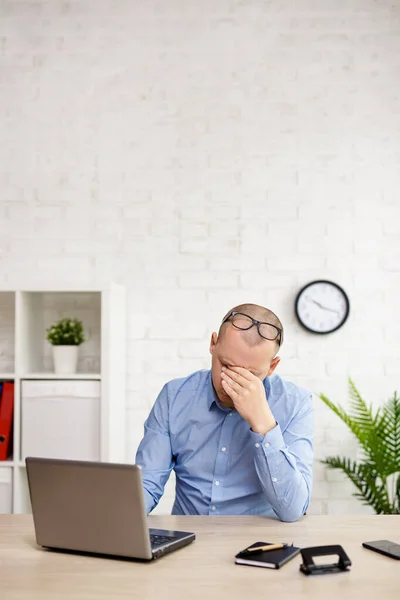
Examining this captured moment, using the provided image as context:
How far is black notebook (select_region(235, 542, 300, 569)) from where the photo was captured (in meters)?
1.50

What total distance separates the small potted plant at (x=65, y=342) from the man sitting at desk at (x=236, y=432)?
4.14 feet

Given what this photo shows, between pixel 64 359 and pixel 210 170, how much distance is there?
1229mm

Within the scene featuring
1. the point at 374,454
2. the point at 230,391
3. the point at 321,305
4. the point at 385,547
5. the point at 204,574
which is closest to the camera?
the point at 204,574

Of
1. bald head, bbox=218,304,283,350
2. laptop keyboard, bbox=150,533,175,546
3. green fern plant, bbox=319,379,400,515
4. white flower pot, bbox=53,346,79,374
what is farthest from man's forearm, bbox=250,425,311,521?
white flower pot, bbox=53,346,79,374

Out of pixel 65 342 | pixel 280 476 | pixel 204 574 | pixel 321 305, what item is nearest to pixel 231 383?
pixel 280 476

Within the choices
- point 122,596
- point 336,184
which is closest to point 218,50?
point 336,184

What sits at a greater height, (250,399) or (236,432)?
(250,399)

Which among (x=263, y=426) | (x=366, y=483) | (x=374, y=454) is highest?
(x=263, y=426)

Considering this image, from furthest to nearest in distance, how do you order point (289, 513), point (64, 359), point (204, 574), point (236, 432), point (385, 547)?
point (64, 359)
point (236, 432)
point (289, 513)
point (385, 547)
point (204, 574)

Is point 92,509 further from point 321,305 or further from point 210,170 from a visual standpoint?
point 210,170

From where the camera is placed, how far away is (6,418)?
3387 mm


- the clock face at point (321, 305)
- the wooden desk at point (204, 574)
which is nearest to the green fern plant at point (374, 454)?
the clock face at point (321, 305)

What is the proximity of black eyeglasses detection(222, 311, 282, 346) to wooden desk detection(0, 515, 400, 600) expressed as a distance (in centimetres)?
54

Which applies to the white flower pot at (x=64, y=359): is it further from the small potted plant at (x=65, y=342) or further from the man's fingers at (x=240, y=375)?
the man's fingers at (x=240, y=375)
